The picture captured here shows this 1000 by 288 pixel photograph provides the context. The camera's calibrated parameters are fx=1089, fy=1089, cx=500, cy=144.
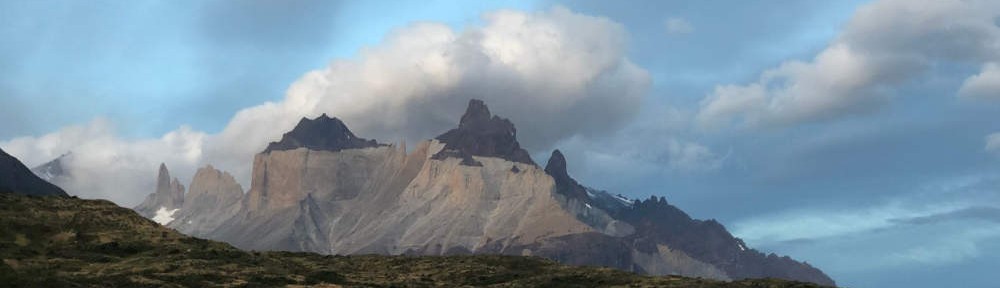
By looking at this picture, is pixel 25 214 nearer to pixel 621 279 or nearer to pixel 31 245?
pixel 31 245

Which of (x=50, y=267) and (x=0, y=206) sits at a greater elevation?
(x=0, y=206)

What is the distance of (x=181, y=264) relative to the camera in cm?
13650

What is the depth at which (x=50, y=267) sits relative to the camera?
126 meters

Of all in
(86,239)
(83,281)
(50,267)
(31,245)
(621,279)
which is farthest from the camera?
(621,279)


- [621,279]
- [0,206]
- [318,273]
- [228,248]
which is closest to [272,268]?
[318,273]

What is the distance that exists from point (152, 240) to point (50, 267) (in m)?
26.3

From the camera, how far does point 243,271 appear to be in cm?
14062

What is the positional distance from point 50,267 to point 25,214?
79.4 ft

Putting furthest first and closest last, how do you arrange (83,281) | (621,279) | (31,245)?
1. (621,279)
2. (31,245)
3. (83,281)

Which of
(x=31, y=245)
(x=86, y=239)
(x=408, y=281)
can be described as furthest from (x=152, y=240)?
(x=408, y=281)

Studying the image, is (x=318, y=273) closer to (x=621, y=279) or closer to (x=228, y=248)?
(x=228, y=248)

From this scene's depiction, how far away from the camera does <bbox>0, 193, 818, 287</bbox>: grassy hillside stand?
127381 millimetres

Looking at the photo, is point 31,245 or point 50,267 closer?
point 50,267

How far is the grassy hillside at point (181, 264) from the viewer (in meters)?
127
